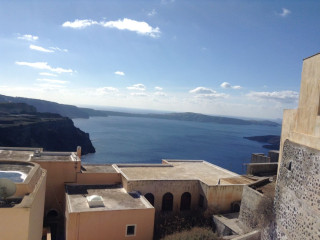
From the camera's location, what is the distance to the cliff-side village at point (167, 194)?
8.84 metres

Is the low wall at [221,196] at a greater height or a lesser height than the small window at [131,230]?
greater

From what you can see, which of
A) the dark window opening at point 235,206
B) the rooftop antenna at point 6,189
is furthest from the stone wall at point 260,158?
the rooftop antenna at point 6,189

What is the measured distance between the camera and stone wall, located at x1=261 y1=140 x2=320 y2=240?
850cm

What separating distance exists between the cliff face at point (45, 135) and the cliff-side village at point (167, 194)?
47.1 meters

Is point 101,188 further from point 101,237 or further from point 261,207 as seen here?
point 261,207

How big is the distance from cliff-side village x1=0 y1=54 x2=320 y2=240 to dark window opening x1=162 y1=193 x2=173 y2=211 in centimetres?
6

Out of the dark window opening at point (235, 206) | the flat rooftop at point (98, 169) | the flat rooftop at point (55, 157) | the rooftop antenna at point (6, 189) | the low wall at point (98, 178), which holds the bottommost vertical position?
the dark window opening at point (235, 206)

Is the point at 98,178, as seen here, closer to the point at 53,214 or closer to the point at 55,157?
the point at 55,157

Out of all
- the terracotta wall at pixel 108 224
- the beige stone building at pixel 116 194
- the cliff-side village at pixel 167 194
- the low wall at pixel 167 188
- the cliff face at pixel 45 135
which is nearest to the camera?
the cliff-side village at pixel 167 194

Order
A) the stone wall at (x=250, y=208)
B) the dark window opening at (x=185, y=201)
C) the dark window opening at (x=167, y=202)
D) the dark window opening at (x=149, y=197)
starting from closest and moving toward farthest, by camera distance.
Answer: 1. the stone wall at (x=250, y=208)
2. the dark window opening at (x=149, y=197)
3. the dark window opening at (x=167, y=202)
4. the dark window opening at (x=185, y=201)

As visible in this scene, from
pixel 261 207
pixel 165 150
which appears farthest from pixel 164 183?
pixel 165 150

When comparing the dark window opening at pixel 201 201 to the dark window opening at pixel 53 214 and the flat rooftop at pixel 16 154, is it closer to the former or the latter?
the dark window opening at pixel 53 214

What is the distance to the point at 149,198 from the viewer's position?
56.6 feet

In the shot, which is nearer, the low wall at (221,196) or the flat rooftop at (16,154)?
the flat rooftop at (16,154)
